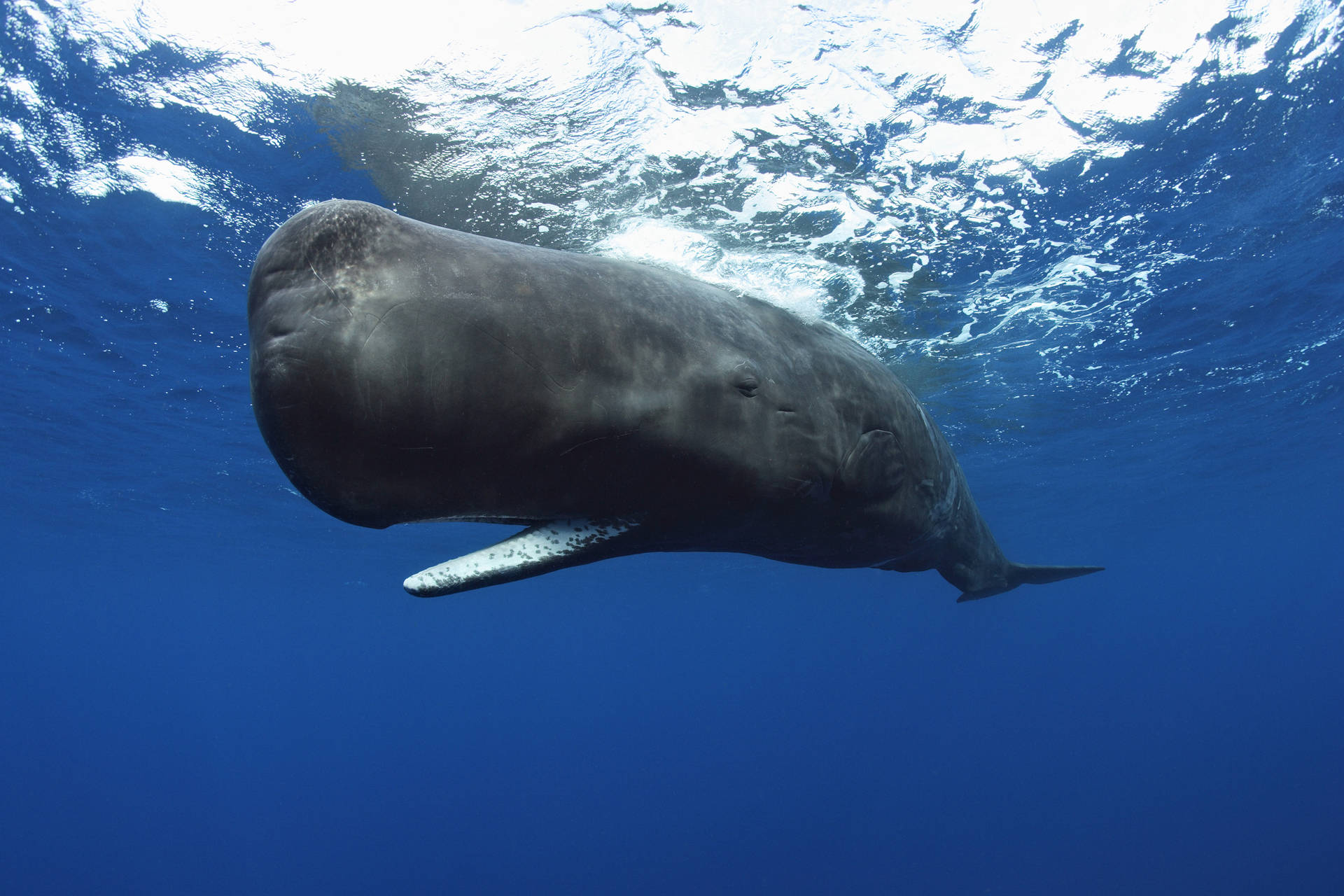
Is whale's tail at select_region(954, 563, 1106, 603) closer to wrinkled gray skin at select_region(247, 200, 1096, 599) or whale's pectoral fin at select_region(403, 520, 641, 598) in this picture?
wrinkled gray skin at select_region(247, 200, 1096, 599)

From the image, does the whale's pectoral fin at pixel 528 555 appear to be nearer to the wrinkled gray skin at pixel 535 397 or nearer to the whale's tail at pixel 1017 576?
the wrinkled gray skin at pixel 535 397

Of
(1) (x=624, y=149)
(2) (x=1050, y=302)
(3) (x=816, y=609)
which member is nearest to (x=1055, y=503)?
(2) (x=1050, y=302)

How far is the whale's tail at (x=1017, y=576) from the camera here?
271 inches

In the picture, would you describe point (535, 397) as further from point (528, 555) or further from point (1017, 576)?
point (1017, 576)

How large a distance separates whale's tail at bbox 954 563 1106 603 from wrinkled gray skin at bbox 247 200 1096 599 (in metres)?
4.22

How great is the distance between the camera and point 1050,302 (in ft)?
44.4

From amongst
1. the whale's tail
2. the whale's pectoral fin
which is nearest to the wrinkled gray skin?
the whale's pectoral fin

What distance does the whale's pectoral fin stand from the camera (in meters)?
2.09

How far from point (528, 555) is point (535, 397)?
0.57 metres

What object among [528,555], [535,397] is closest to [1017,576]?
[528,555]

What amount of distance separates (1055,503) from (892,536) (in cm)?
3675

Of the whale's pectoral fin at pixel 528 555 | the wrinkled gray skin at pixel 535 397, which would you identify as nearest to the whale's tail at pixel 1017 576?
the wrinkled gray skin at pixel 535 397

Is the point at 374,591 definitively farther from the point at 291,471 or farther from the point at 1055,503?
the point at 291,471

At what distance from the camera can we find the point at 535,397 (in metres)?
1.94
